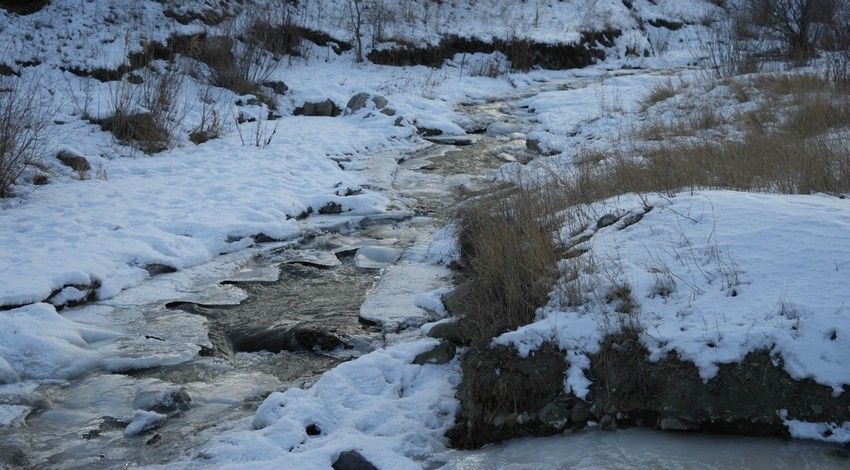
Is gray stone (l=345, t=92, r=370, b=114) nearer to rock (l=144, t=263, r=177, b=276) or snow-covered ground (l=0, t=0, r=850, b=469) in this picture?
snow-covered ground (l=0, t=0, r=850, b=469)

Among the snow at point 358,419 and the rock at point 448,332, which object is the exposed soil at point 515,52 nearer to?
the rock at point 448,332

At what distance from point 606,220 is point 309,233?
11.6 ft

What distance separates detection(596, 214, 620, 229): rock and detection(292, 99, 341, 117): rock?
9055 mm

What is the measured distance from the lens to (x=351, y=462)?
374 cm

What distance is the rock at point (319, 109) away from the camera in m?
13.8

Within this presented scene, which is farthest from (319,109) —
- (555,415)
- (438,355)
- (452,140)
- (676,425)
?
(676,425)

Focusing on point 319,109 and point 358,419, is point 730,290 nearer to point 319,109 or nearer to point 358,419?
point 358,419

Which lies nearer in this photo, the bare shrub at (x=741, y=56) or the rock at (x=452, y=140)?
the rock at (x=452, y=140)

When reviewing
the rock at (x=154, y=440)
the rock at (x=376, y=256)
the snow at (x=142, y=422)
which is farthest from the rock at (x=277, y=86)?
the rock at (x=154, y=440)

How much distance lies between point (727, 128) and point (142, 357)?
7662mm

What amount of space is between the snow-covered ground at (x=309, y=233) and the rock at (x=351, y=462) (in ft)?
0.19

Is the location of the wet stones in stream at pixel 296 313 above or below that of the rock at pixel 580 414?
below

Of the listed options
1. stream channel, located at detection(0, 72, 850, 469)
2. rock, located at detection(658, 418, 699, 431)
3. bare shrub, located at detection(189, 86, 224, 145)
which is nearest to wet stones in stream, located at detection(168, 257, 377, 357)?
stream channel, located at detection(0, 72, 850, 469)

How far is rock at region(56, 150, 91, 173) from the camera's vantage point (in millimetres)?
9023
